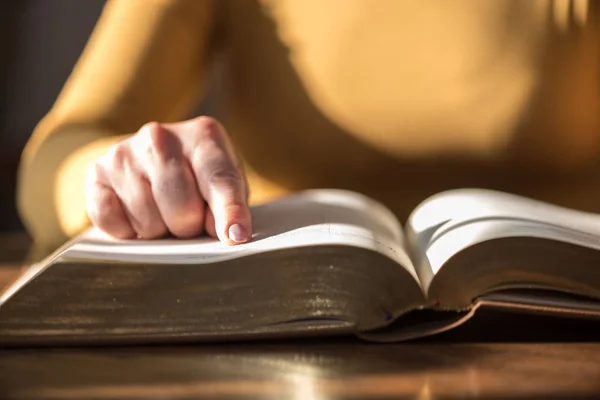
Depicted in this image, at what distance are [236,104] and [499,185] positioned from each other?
1.13 feet

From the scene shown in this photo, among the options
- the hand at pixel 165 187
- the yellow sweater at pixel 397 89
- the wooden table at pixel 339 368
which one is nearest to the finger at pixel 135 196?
the hand at pixel 165 187

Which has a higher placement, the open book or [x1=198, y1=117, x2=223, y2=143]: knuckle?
[x1=198, y1=117, x2=223, y2=143]: knuckle

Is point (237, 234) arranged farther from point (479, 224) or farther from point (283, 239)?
point (479, 224)

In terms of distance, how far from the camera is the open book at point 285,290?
21.2 inches

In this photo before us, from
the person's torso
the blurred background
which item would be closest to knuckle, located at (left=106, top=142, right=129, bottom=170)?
the person's torso

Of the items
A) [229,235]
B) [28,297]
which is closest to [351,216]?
[229,235]

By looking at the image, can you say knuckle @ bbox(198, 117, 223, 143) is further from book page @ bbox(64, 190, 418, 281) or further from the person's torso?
the person's torso

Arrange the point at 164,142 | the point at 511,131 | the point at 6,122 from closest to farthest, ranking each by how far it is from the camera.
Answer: the point at 164,142, the point at 511,131, the point at 6,122

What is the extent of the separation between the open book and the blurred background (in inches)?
54.7

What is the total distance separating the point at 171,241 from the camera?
24.6 inches

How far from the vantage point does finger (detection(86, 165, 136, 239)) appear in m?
0.64

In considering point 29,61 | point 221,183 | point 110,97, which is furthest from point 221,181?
point 29,61

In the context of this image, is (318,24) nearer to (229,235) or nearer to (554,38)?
(554,38)

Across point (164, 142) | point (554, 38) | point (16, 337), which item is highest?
point (554, 38)
